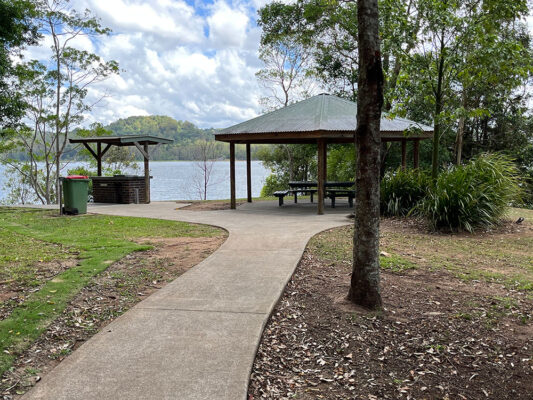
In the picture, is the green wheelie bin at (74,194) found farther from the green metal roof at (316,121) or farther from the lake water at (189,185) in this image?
the lake water at (189,185)

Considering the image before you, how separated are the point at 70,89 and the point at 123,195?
38.8 feet

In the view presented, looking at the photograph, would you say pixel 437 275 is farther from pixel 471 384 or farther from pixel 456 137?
pixel 456 137

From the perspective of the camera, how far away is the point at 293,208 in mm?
12914

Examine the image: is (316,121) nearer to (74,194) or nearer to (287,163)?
(74,194)

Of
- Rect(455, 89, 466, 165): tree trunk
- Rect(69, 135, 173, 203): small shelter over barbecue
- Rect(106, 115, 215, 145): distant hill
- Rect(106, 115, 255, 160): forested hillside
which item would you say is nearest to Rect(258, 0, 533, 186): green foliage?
Rect(455, 89, 466, 165): tree trunk

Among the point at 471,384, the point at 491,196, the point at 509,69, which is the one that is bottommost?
the point at 471,384

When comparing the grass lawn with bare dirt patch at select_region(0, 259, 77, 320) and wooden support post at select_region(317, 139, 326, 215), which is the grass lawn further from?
wooden support post at select_region(317, 139, 326, 215)

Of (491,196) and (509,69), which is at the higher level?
(509,69)

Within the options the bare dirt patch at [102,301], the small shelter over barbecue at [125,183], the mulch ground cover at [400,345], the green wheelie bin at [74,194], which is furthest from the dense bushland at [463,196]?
the small shelter over barbecue at [125,183]

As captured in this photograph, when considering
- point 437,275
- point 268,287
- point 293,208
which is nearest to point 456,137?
point 293,208

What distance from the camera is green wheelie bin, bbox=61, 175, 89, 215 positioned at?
1163 centimetres

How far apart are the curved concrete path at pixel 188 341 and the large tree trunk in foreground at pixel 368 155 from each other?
864 mm

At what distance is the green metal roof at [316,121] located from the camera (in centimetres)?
1107

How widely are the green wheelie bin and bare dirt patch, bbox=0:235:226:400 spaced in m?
5.61
